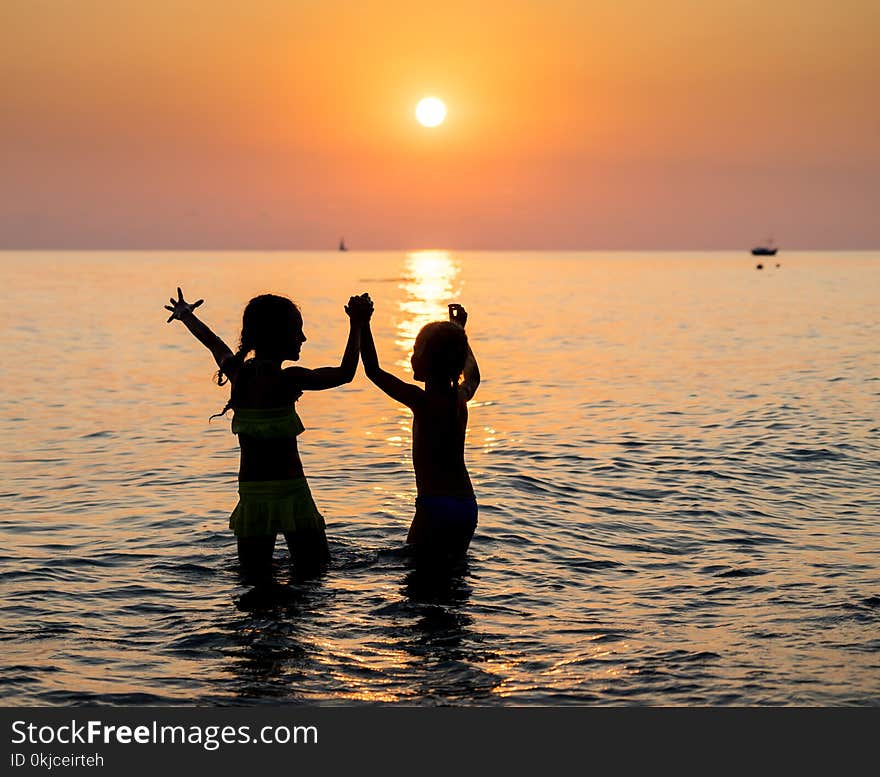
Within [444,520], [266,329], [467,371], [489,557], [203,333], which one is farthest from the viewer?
[489,557]

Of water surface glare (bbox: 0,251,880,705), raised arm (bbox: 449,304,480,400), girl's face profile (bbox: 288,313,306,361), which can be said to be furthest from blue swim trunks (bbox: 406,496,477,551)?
girl's face profile (bbox: 288,313,306,361)

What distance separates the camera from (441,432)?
29.4 ft

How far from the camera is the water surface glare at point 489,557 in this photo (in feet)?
24.3

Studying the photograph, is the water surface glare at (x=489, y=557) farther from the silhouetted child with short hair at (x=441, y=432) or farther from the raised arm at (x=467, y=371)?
the raised arm at (x=467, y=371)

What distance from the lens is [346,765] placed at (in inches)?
228

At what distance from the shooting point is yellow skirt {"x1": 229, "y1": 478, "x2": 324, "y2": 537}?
337 inches

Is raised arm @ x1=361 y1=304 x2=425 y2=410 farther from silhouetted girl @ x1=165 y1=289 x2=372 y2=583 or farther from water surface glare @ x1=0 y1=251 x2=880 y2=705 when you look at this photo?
water surface glare @ x1=0 y1=251 x2=880 y2=705

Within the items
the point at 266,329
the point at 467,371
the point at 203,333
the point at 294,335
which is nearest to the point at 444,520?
the point at 467,371

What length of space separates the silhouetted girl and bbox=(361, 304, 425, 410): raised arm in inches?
4.4

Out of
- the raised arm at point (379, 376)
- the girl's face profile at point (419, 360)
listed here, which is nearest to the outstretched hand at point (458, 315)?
the girl's face profile at point (419, 360)

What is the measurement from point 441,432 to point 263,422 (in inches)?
58.4

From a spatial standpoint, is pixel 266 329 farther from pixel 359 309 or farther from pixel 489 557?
pixel 489 557

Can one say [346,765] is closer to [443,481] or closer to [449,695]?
[449,695]

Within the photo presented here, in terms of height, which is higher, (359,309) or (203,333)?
(359,309)
